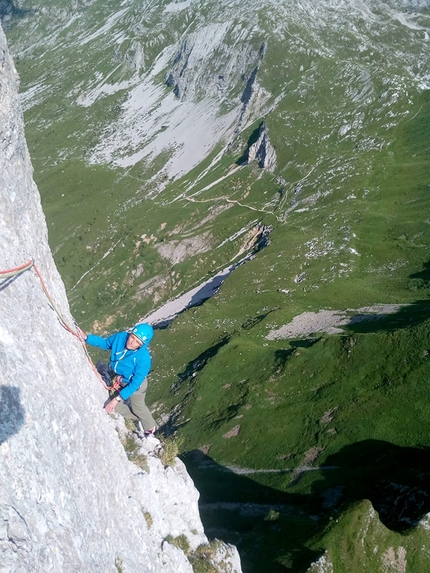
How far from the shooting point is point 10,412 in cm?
1172

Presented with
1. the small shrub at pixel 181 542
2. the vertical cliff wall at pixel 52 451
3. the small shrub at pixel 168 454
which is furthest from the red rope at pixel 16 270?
the small shrub at pixel 181 542

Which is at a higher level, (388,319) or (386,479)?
(386,479)

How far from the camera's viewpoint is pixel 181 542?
2017 centimetres

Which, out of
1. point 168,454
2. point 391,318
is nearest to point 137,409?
point 168,454

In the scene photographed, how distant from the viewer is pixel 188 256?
15212 centimetres

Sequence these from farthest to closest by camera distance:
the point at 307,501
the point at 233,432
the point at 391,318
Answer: the point at 391,318
the point at 233,432
the point at 307,501

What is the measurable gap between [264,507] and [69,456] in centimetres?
3615

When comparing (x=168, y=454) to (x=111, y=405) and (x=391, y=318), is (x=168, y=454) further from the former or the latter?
(x=391, y=318)

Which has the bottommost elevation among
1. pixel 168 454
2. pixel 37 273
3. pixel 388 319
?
pixel 388 319

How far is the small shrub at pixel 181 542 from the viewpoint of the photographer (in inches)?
770

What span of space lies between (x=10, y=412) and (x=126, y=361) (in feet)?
22.4

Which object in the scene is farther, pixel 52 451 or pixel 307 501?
pixel 307 501

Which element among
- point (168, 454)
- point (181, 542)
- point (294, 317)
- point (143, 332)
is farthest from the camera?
point (294, 317)

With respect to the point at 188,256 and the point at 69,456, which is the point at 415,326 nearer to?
the point at 69,456
